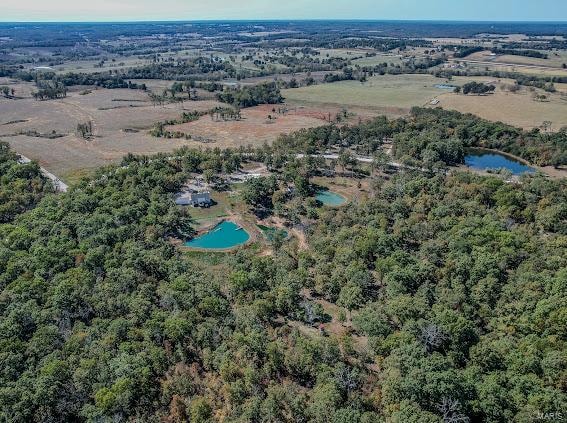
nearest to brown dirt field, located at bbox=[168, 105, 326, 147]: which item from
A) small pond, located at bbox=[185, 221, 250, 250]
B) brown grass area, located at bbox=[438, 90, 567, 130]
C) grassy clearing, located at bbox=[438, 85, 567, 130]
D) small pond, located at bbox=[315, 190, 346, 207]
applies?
small pond, located at bbox=[315, 190, 346, 207]

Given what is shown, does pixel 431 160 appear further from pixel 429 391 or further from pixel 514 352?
pixel 429 391

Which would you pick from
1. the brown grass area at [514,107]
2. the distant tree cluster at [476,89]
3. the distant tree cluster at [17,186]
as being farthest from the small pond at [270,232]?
the distant tree cluster at [476,89]

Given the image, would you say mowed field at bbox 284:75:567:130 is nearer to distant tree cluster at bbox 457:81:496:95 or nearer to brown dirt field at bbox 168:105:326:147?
distant tree cluster at bbox 457:81:496:95

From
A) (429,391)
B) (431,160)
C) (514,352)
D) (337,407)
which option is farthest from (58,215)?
(431,160)

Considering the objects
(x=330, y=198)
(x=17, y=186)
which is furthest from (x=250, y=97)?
(x=17, y=186)

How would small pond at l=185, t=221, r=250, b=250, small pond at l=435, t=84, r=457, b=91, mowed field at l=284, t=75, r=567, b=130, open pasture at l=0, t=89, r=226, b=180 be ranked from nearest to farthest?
small pond at l=185, t=221, r=250, b=250, open pasture at l=0, t=89, r=226, b=180, mowed field at l=284, t=75, r=567, b=130, small pond at l=435, t=84, r=457, b=91

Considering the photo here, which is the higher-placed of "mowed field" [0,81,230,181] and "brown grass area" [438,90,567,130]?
"brown grass area" [438,90,567,130]

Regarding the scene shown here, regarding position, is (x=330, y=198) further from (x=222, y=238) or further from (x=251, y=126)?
(x=251, y=126)
